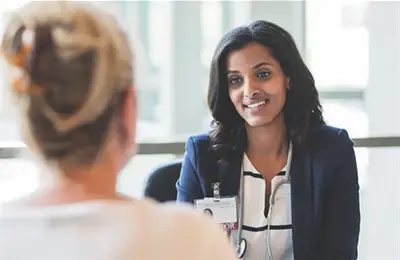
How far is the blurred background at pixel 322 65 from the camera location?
2.93 metres

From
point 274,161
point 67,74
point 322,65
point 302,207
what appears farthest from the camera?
point 322,65

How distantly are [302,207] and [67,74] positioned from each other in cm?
108

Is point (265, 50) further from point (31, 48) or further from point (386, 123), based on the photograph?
point (386, 123)

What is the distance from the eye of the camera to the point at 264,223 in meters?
1.81

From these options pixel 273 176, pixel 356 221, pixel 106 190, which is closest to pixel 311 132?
pixel 273 176

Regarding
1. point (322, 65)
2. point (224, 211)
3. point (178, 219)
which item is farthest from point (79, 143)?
point (322, 65)

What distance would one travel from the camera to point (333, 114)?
3025mm

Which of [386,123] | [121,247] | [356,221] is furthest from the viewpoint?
[386,123]

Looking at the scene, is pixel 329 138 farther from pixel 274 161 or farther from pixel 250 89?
pixel 250 89

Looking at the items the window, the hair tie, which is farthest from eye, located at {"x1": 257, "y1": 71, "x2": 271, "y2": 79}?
the window

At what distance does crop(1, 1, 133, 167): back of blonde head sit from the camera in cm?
88

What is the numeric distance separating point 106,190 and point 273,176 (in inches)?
38.3

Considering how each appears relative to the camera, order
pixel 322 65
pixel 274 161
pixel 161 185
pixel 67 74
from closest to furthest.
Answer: pixel 67 74, pixel 274 161, pixel 161 185, pixel 322 65

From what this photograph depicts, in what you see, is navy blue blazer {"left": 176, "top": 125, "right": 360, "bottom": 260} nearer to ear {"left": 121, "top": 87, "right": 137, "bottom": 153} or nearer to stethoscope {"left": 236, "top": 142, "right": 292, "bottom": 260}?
stethoscope {"left": 236, "top": 142, "right": 292, "bottom": 260}
